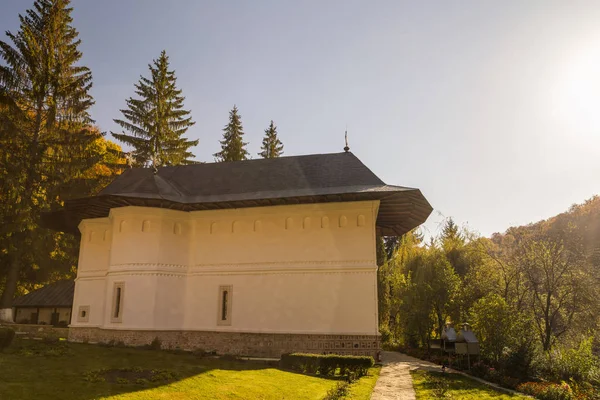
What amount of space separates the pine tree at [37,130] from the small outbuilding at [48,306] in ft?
5.91

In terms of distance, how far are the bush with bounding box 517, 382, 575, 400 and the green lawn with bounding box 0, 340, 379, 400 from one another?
13.5 feet

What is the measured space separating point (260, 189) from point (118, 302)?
7.02 metres

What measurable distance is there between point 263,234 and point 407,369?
23.9 ft

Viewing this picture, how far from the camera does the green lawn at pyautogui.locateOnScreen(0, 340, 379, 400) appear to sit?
347 inches

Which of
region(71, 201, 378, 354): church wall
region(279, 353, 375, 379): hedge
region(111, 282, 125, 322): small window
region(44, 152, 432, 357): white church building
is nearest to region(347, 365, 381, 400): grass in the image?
region(279, 353, 375, 379): hedge

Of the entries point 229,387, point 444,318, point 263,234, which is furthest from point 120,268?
point 444,318

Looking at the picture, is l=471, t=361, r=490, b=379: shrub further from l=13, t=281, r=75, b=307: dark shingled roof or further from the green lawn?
l=13, t=281, r=75, b=307: dark shingled roof

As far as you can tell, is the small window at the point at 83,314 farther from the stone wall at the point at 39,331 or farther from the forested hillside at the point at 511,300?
the forested hillside at the point at 511,300

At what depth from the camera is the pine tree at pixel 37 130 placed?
22.3 m

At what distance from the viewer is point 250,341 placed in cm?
1733

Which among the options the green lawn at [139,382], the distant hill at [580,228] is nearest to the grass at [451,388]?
the green lawn at [139,382]

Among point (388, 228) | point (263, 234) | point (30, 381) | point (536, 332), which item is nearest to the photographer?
point (30, 381)

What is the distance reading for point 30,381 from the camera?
918 centimetres

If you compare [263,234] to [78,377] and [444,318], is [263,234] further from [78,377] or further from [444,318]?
[444,318]
